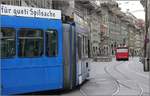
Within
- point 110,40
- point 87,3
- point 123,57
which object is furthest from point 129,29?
point 123,57

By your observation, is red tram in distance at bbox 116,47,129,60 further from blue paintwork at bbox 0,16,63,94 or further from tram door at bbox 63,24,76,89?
blue paintwork at bbox 0,16,63,94

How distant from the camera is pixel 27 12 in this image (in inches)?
618

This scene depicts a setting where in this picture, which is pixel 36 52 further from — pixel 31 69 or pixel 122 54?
pixel 122 54

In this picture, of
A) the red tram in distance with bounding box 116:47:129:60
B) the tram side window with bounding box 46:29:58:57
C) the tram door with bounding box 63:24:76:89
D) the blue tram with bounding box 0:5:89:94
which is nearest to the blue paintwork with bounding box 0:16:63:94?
the blue tram with bounding box 0:5:89:94

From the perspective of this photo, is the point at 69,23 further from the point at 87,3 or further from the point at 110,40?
the point at 110,40

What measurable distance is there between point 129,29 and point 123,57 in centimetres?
9027

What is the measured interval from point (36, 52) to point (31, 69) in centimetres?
60

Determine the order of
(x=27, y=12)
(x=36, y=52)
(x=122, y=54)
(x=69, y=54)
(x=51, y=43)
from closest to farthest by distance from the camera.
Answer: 1. (x=27, y=12)
2. (x=36, y=52)
3. (x=51, y=43)
4. (x=69, y=54)
5. (x=122, y=54)

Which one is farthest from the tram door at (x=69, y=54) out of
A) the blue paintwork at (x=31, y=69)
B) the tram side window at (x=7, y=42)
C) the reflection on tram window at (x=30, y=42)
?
the tram side window at (x=7, y=42)

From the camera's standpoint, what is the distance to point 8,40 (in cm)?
1499

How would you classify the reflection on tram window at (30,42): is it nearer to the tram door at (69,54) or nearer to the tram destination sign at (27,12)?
the tram destination sign at (27,12)

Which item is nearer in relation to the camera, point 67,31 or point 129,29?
point 67,31

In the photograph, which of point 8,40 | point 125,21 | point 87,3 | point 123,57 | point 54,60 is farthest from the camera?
point 125,21

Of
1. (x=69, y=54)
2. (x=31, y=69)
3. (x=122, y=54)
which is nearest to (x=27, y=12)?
(x=31, y=69)
